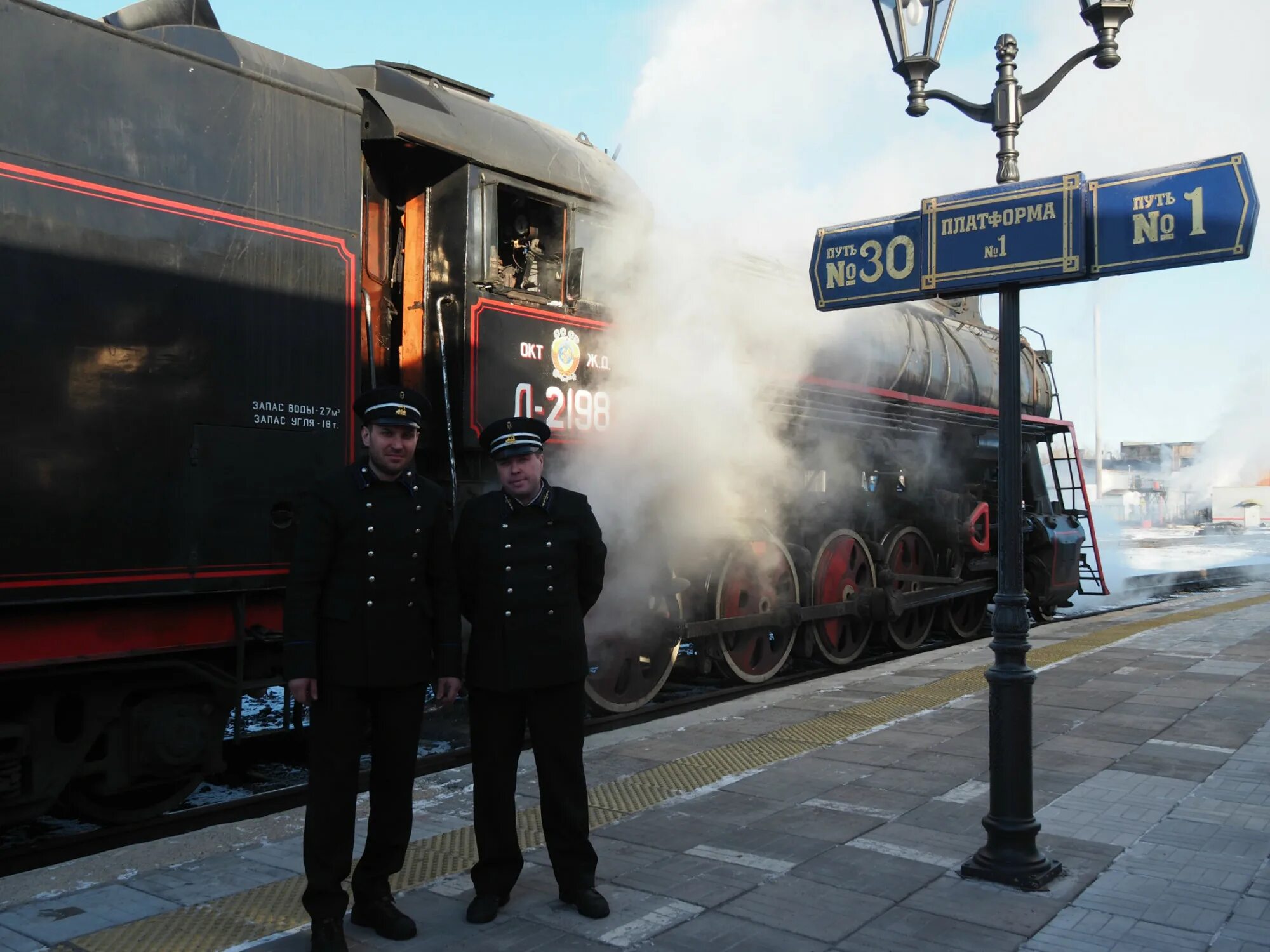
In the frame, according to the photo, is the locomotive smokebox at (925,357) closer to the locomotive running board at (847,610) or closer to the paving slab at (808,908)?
the locomotive running board at (847,610)

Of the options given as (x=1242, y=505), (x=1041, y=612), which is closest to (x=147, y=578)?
(x=1041, y=612)

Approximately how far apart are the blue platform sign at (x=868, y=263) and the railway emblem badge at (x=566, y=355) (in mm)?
1897

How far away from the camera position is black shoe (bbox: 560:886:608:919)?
329 centimetres

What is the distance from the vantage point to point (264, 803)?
4.79 metres

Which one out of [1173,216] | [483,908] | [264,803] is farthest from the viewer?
[264,803]

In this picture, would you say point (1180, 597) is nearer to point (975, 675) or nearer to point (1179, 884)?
point (975, 675)

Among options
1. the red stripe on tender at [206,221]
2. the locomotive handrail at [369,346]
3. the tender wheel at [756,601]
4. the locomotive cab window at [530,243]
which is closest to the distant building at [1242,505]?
the tender wheel at [756,601]

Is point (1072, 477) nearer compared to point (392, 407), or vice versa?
point (392, 407)

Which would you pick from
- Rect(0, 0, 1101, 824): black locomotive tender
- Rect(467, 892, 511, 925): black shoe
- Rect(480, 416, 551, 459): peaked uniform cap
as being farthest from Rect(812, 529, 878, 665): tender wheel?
Rect(467, 892, 511, 925): black shoe

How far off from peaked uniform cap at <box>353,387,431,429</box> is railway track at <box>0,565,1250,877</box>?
2.19m

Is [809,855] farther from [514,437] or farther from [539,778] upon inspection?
[514,437]

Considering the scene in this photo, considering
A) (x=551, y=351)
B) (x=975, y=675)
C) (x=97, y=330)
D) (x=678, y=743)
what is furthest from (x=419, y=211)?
(x=975, y=675)

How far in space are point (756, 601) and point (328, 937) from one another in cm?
506

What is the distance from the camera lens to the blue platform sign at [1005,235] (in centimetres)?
360
